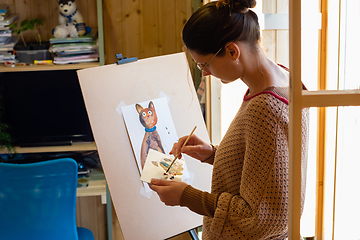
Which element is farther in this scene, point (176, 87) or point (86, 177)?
point (86, 177)

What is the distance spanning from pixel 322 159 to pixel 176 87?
0.76 m

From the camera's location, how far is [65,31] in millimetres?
2047

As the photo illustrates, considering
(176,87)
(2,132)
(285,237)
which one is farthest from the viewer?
(2,132)

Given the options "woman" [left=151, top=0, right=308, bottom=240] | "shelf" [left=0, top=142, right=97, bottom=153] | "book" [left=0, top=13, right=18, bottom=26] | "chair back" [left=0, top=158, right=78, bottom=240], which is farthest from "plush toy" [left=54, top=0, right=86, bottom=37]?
"woman" [left=151, top=0, right=308, bottom=240]

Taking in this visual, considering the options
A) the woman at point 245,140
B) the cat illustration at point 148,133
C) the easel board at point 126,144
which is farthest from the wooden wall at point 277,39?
the woman at point 245,140

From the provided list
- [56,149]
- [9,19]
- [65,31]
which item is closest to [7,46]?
[9,19]

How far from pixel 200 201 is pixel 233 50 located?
0.40 m

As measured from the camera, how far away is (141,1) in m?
2.30

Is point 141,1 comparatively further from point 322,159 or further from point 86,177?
point 322,159

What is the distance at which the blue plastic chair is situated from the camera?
4.91 ft

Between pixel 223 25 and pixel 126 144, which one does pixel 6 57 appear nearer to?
pixel 126 144

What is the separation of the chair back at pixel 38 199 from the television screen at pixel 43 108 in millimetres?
592

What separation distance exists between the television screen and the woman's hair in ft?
4.35

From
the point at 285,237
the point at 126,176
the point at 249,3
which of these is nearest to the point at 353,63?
the point at 249,3
